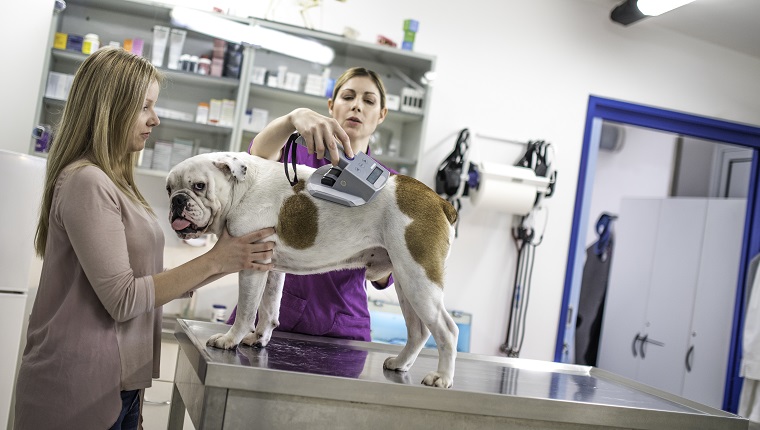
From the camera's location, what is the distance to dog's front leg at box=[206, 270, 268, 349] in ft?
5.17

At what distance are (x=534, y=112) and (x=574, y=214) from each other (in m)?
0.72

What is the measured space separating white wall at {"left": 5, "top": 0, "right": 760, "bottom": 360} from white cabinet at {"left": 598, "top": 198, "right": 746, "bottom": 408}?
1.20m

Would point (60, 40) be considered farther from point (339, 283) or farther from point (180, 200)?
point (180, 200)

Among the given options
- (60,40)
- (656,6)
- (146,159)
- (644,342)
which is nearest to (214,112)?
(146,159)

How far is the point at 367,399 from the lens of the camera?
4.68 feet

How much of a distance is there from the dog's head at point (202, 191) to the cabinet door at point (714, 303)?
455 centimetres

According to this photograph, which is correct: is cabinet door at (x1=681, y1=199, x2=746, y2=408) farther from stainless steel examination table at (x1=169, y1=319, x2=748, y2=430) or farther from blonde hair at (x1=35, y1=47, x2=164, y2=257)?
blonde hair at (x1=35, y1=47, x2=164, y2=257)

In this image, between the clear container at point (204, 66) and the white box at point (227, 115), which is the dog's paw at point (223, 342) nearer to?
the white box at point (227, 115)

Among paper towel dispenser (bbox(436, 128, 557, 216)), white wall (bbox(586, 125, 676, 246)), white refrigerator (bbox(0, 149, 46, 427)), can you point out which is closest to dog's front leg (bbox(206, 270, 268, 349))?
white refrigerator (bbox(0, 149, 46, 427))

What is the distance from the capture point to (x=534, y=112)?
4551mm

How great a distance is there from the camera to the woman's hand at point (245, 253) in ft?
5.02

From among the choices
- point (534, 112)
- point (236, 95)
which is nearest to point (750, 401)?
point (534, 112)

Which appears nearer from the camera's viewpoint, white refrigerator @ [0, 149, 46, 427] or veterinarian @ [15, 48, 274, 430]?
veterinarian @ [15, 48, 274, 430]

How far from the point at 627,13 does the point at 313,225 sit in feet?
11.7
